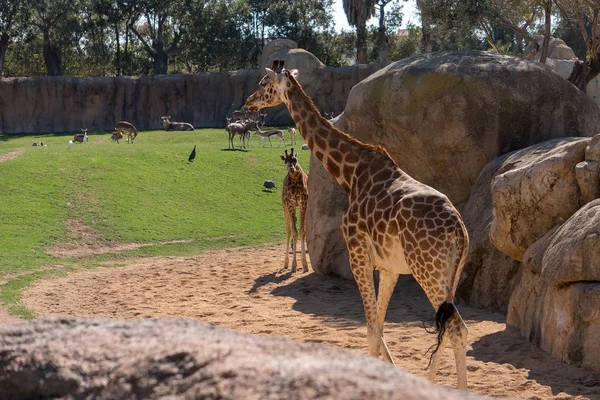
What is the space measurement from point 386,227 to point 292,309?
3.93 m

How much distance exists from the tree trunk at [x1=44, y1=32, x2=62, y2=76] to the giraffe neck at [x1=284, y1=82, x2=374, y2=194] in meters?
40.6

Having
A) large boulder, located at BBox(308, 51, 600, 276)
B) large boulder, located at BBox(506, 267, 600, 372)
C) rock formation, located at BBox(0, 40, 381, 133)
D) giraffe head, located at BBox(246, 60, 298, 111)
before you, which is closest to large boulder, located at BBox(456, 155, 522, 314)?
large boulder, located at BBox(308, 51, 600, 276)

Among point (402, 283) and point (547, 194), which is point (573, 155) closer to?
point (547, 194)

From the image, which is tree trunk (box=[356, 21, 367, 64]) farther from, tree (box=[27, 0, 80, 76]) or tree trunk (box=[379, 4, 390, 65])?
tree (box=[27, 0, 80, 76])

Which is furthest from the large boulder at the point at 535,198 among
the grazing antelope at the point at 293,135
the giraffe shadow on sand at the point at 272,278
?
the grazing antelope at the point at 293,135

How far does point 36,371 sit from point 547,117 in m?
9.70

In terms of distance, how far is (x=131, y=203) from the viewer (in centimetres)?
1916

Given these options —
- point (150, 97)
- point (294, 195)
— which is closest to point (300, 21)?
point (150, 97)

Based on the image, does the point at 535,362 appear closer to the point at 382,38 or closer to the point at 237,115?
the point at 237,115

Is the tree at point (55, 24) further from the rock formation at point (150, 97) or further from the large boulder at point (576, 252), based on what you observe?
the large boulder at point (576, 252)

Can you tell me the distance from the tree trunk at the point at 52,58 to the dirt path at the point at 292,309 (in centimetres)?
3445

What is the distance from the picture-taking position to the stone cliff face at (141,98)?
39.9 m

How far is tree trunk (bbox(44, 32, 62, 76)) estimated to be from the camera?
4675cm

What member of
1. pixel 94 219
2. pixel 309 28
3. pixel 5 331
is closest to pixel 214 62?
pixel 309 28
